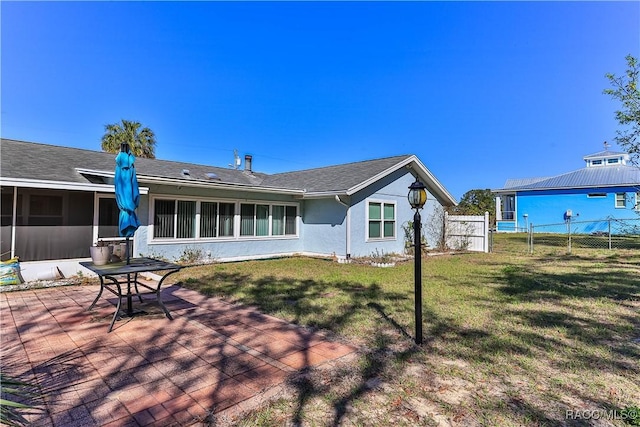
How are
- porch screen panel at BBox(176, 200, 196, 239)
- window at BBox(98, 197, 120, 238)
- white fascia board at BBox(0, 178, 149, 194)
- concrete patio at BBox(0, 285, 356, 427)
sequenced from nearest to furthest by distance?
1. concrete patio at BBox(0, 285, 356, 427)
2. white fascia board at BBox(0, 178, 149, 194)
3. window at BBox(98, 197, 120, 238)
4. porch screen panel at BBox(176, 200, 196, 239)

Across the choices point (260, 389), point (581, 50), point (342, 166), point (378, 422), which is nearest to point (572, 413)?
point (378, 422)

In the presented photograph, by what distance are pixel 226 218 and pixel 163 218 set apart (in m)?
2.18

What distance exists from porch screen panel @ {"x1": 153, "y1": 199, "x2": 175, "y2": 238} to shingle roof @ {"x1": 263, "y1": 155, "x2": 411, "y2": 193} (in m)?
4.79

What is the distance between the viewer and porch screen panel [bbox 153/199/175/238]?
9.69 meters

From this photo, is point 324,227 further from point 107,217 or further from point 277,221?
point 107,217

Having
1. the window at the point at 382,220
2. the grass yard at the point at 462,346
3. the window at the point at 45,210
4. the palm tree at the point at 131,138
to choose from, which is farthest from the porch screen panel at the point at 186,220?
the palm tree at the point at 131,138

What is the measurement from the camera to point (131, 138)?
66.9 ft

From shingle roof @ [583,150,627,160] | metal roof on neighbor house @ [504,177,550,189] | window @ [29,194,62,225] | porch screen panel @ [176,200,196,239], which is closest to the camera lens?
window @ [29,194,62,225]

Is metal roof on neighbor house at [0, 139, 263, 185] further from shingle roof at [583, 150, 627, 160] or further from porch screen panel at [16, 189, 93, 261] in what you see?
shingle roof at [583, 150, 627, 160]

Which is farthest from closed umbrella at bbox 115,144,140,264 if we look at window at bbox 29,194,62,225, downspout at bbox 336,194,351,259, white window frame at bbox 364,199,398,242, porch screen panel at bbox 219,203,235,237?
white window frame at bbox 364,199,398,242

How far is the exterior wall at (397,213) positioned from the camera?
1215 centimetres

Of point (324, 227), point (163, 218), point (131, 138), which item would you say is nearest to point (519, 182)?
point (324, 227)

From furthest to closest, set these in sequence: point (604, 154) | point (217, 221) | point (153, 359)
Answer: point (604, 154)
point (217, 221)
point (153, 359)

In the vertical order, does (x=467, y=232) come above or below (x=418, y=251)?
above
